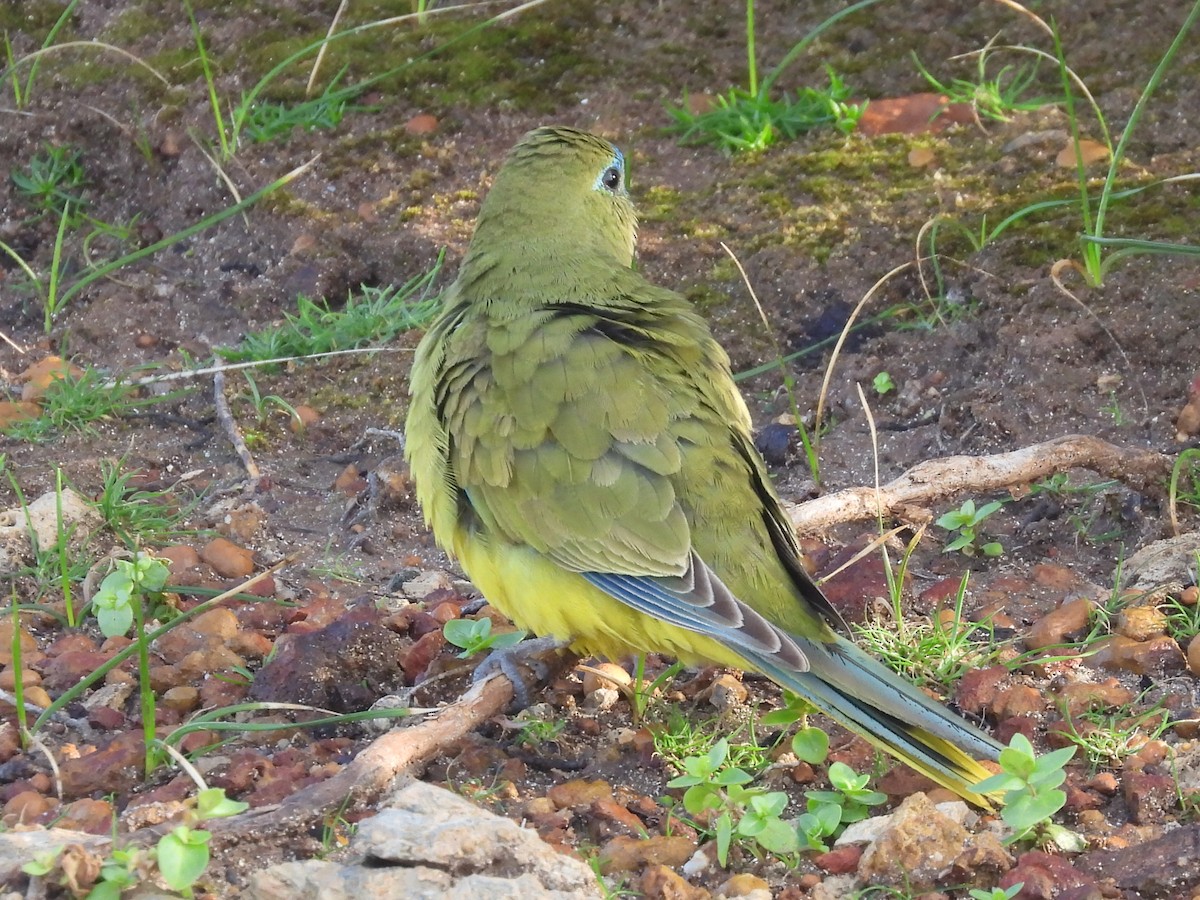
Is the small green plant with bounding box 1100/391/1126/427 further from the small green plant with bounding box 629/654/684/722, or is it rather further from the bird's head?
the small green plant with bounding box 629/654/684/722

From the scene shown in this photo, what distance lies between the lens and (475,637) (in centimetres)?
337

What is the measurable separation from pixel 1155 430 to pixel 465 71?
3.22 metres

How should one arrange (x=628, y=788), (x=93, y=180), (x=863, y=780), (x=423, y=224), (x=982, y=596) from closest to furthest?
(x=863, y=780) → (x=628, y=788) → (x=982, y=596) → (x=423, y=224) → (x=93, y=180)

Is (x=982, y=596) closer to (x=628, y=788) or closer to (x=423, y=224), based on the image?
(x=628, y=788)

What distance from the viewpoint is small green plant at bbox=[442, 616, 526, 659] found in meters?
3.37

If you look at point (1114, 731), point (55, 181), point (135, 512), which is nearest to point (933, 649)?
point (1114, 731)

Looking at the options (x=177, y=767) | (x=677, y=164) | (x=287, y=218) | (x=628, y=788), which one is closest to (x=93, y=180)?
Answer: (x=287, y=218)

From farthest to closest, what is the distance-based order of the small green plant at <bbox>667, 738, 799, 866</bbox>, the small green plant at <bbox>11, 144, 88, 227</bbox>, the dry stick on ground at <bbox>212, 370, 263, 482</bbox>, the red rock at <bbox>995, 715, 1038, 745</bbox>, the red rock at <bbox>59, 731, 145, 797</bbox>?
the small green plant at <bbox>11, 144, 88, 227</bbox> → the dry stick on ground at <bbox>212, 370, 263, 482</bbox> → the red rock at <bbox>995, 715, 1038, 745</bbox> → the red rock at <bbox>59, 731, 145, 797</bbox> → the small green plant at <bbox>667, 738, 799, 866</bbox>

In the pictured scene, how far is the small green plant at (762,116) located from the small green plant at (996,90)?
35cm

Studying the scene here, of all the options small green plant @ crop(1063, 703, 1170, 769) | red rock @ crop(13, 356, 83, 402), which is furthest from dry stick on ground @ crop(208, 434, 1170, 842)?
red rock @ crop(13, 356, 83, 402)

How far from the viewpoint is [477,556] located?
3.47 metres

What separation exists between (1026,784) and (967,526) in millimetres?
1387

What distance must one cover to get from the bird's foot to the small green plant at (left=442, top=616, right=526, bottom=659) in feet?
0.12

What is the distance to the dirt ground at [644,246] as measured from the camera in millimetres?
4273
